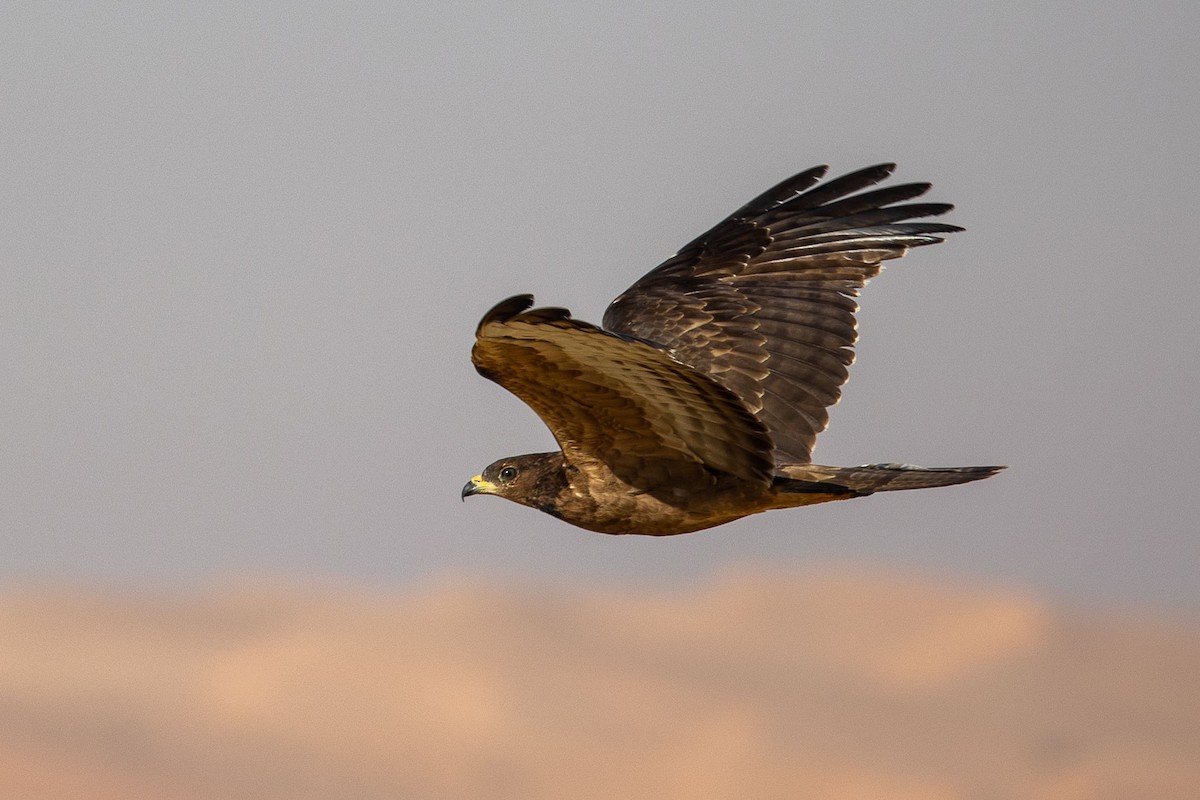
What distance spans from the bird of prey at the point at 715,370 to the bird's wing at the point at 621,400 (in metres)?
0.01

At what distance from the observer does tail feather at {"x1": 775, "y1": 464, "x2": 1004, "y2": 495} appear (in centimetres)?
972

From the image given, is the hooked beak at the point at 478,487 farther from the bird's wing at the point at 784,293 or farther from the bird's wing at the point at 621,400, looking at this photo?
the bird's wing at the point at 784,293

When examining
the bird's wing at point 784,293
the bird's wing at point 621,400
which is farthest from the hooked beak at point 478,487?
the bird's wing at point 784,293

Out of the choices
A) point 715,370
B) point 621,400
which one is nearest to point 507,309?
point 621,400

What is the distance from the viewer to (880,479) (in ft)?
32.5

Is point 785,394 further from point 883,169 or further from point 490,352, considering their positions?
point 490,352

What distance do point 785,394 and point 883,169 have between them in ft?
6.98

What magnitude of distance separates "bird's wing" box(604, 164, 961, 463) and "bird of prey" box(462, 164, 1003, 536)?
1 cm

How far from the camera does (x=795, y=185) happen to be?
40.8ft

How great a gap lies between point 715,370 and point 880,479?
1.74 meters

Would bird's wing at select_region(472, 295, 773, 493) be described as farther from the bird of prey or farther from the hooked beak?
the hooked beak

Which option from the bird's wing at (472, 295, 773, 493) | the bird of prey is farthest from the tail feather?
Answer: the bird's wing at (472, 295, 773, 493)

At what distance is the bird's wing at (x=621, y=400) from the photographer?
302 inches

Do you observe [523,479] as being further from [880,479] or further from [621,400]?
[880,479]
